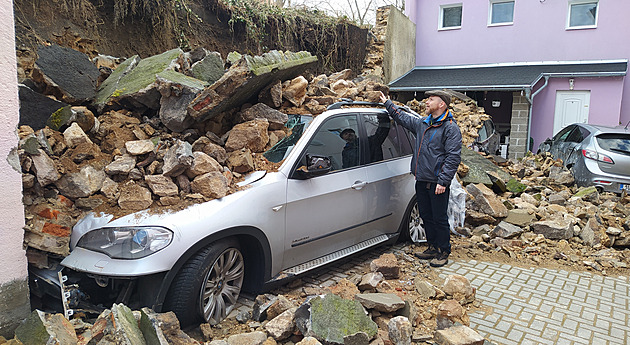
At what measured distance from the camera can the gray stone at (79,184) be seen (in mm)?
3537

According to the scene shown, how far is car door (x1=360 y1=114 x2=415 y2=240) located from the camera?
4971mm

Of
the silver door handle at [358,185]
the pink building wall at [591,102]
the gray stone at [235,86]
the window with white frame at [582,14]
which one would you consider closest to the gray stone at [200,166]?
the gray stone at [235,86]

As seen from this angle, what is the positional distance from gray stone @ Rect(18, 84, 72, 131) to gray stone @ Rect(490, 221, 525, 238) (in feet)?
18.3

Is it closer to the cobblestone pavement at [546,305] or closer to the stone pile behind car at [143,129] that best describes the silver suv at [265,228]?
the stone pile behind car at [143,129]

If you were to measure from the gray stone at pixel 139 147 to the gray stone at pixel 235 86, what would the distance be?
0.53 meters

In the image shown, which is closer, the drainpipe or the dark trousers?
the dark trousers

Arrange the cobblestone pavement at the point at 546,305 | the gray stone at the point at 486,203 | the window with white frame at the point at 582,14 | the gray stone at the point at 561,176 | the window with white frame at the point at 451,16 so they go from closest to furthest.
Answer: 1. the cobblestone pavement at the point at 546,305
2. the gray stone at the point at 486,203
3. the gray stone at the point at 561,176
4. the window with white frame at the point at 582,14
5. the window with white frame at the point at 451,16

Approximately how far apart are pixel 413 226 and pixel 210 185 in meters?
3.26


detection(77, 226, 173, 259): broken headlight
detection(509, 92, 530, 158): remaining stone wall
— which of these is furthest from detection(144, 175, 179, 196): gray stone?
detection(509, 92, 530, 158): remaining stone wall

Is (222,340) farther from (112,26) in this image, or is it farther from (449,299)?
(112,26)

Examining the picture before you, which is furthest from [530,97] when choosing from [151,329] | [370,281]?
[151,329]

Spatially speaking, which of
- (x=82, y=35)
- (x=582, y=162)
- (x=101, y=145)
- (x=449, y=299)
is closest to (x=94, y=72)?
(x=101, y=145)

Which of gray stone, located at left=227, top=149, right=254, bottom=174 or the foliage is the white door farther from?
gray stone, located at left=227, top=149, right=254, bottom=174

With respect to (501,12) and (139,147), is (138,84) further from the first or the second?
(501,12)
